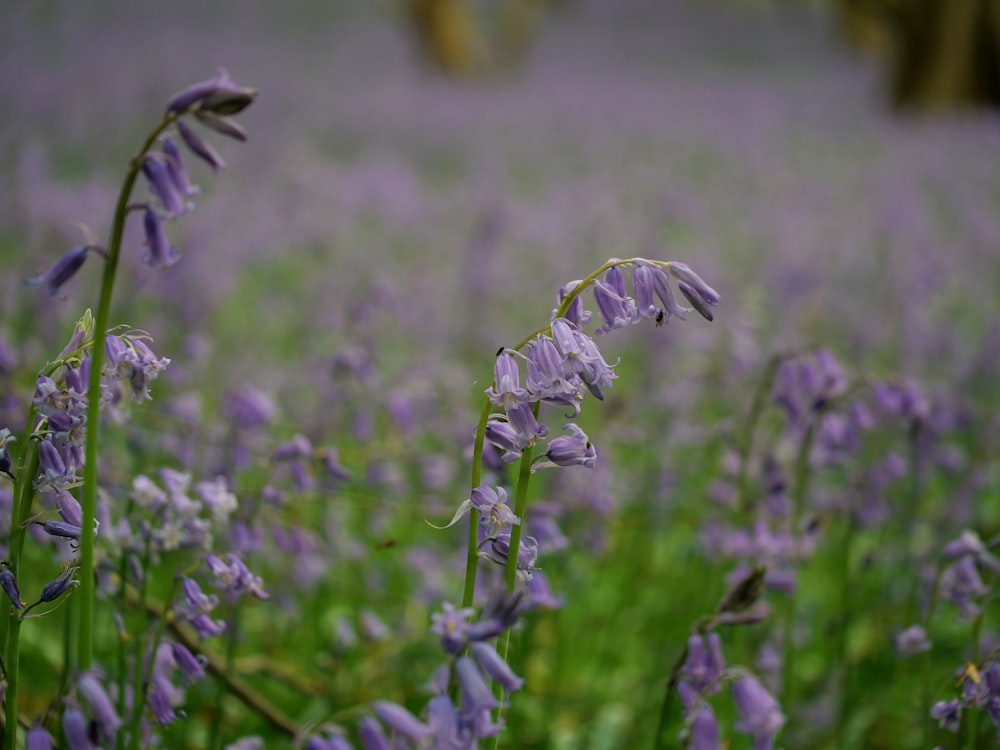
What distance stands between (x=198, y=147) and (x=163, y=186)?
2.9 inches

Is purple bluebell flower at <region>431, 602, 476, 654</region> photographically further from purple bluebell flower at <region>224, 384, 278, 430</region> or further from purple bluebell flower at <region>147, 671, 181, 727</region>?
purple bluebell flower at <region>224, 384, 278, 430</region>

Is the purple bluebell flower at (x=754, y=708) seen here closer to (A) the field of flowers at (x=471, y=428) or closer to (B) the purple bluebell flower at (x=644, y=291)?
(A) the field of flowers at (x=471, y=428)

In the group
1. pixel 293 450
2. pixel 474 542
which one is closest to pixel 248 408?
pixel 293 450

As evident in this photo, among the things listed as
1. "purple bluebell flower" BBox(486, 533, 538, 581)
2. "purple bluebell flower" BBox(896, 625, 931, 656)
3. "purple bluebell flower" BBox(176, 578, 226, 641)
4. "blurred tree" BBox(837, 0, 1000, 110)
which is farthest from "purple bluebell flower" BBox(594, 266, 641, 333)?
"blurred tree" BBox(837, 0, 1000, 110)

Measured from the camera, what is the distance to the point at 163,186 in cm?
99

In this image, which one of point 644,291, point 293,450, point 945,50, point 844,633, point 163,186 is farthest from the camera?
point 945,50

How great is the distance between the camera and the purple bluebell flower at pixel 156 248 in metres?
1.02

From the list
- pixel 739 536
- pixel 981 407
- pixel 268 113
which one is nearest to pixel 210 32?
pixel 268 113

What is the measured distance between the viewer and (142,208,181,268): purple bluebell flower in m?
1.02

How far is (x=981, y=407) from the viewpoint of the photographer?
4.04 meters

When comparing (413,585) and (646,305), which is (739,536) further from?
(413,585)

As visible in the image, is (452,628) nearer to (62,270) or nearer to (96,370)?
(96,370)

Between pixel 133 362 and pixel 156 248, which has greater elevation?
pixel 156 248

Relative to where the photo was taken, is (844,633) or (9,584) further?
(844,633)
